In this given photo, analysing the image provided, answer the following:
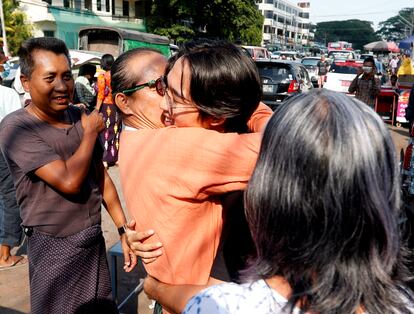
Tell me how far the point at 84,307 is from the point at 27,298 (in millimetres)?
1535

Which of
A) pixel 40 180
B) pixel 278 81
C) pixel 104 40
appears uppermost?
pixel 104 40

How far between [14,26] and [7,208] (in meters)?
24.7

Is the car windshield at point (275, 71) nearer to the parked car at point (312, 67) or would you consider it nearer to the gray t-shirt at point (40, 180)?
the gray t-shirt at point (40, 180)

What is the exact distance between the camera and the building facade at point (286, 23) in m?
78.3

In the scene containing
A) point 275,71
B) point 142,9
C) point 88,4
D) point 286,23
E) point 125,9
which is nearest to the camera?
point 275,71

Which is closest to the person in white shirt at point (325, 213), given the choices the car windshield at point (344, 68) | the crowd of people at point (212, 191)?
the crowd of people at point (212, 191)

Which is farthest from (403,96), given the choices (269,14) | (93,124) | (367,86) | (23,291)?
(269,14)

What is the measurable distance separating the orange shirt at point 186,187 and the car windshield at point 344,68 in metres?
14.5

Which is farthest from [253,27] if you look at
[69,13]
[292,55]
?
[69,13]

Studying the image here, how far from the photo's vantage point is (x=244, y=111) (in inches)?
48.3

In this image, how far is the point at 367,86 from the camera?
316 inches

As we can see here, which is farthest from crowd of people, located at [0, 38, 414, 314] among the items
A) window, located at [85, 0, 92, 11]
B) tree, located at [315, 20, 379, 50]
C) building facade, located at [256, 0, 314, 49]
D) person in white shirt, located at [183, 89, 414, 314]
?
tree, located at [315, 20, 379, 50]

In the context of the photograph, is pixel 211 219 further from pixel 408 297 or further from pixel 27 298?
pixel 27 298

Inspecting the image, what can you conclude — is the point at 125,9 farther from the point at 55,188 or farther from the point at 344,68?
the point at 55,188
